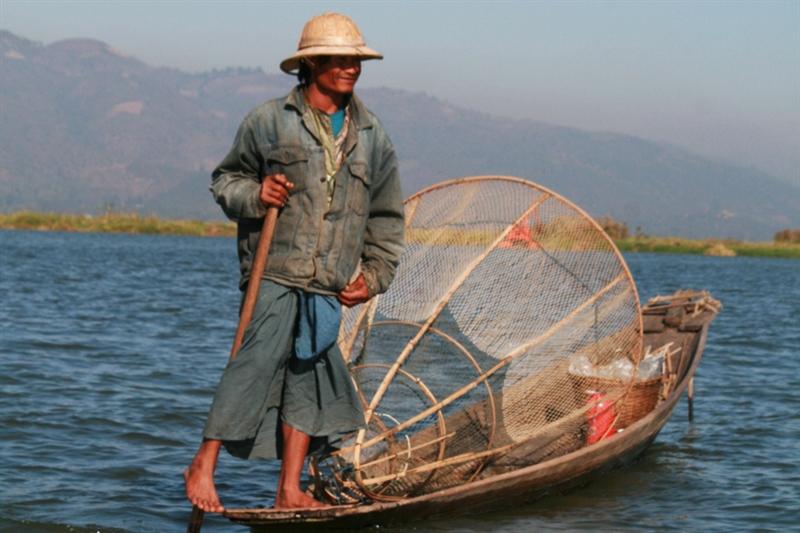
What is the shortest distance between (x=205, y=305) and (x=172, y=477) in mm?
13983

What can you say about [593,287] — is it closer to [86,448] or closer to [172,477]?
[172,477]

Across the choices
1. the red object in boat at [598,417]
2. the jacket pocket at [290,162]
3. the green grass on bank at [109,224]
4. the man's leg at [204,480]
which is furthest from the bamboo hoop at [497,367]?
the green grass on bank at [109,224]

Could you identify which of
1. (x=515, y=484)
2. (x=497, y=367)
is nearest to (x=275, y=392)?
(x=515, y=484)

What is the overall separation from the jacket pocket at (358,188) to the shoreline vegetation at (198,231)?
169ft

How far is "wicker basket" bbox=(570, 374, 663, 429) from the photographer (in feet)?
25.0

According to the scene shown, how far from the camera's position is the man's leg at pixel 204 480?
5039 millimetres

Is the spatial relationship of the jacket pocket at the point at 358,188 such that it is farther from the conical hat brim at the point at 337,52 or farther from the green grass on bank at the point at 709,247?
the green grass on bank at the point at 709,247

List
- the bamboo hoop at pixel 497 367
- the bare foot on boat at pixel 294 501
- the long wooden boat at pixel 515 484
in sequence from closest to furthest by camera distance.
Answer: the bare foot on boat at pixel 294 501, the long wooden boat at pixel 515 484, the bamboo hoop at pixel 497 367

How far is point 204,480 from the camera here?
5.04 m

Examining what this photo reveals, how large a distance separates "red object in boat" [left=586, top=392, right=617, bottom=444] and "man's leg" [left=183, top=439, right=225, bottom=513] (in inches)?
118

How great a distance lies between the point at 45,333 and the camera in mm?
14742

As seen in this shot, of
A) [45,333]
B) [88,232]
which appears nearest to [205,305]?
[45,333]

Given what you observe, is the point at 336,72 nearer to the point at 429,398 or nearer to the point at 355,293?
the point at 355,293

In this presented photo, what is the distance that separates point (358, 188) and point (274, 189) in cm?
42
